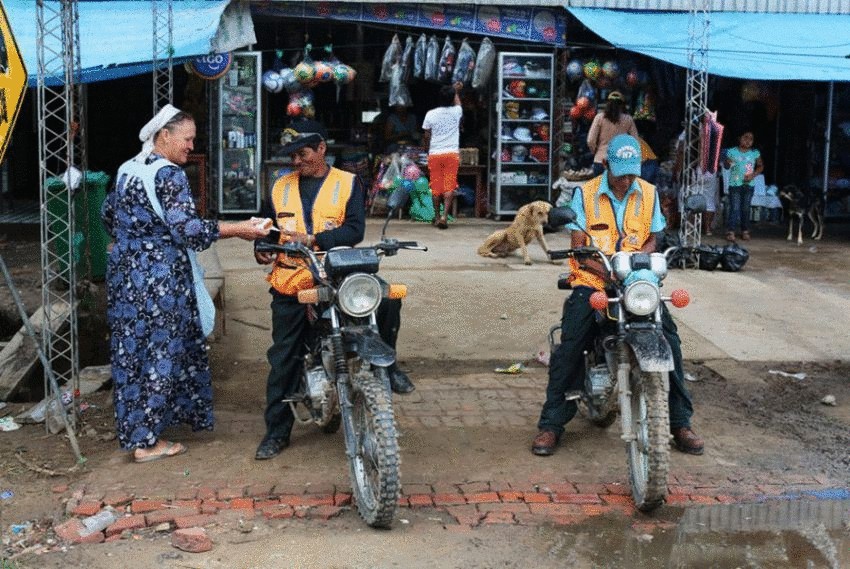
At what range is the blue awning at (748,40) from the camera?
42.7 feet

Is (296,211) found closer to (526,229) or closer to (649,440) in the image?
(649,440)

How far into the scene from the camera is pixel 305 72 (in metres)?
14.6

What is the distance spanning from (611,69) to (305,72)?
389 centimetres

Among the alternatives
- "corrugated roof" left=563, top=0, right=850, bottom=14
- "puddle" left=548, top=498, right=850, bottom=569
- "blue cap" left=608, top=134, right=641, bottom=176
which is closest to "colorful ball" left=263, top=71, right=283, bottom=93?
"corrugated roof" left=563, top=0, right=850, bottom=14

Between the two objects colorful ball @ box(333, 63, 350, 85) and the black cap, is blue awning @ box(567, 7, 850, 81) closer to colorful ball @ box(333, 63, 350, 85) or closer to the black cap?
colorful ball @ box(333, 63, 350, 85)

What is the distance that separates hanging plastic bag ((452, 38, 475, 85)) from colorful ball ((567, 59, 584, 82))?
1247 mm

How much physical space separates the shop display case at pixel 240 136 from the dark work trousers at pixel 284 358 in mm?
9372

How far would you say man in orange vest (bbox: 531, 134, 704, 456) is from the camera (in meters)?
5.85

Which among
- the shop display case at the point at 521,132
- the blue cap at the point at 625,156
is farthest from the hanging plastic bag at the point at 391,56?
the blue cap at the point at 625,156

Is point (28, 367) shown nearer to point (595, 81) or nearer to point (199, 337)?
point (199, 337)

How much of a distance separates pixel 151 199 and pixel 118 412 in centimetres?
110

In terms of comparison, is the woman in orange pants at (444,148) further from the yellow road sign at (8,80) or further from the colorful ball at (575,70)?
the yellow road sign at (8,80)

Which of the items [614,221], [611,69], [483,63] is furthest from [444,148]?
[614,221]

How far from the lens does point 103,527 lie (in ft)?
16.3
